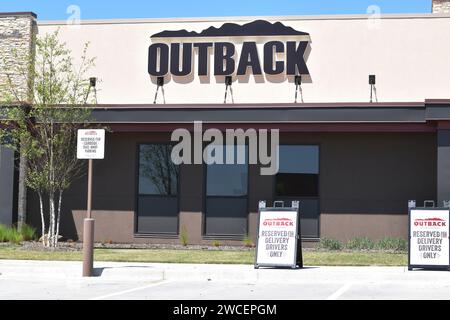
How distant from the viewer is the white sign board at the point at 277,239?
615 inches

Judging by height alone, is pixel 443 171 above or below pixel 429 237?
above

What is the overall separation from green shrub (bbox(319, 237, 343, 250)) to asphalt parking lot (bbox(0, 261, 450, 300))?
5.39m

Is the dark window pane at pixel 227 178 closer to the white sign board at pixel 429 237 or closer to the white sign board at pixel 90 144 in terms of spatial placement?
the white sign board at pixel 90 144

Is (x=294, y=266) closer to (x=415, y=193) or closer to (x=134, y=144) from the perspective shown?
(x=415, y=193)

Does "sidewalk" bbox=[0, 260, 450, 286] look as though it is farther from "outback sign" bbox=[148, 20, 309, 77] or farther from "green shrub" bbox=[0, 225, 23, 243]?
"outback sign" bbox=[148, 20, 309, 77]

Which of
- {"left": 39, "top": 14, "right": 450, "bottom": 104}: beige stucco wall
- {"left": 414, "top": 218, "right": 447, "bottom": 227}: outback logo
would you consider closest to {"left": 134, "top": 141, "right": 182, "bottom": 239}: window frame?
{"left": 39, "top": 14, "right": 450, "bottom": 104}: beige stucco wall

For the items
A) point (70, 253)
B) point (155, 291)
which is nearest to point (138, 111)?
point (70, 253)

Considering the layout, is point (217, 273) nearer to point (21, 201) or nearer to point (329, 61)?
point (329, 61)

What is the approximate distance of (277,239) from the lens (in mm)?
15836

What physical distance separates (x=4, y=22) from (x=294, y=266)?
1317cm

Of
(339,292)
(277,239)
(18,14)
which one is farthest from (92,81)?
(339,292)

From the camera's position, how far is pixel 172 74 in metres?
22.6

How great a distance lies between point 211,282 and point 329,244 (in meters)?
7.30

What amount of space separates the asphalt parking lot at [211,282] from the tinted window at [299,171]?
6.02m
